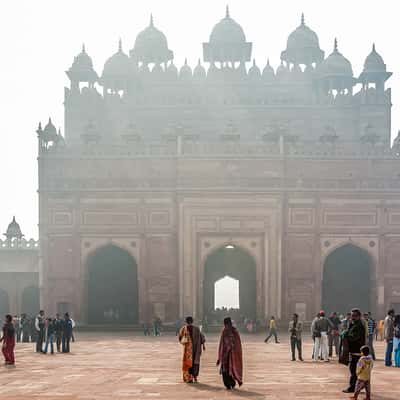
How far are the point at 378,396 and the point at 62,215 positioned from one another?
1802 centimetres

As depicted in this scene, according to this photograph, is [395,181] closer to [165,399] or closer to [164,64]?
[164,64]

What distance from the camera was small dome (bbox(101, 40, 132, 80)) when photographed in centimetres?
3139

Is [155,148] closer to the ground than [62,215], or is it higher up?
higher up

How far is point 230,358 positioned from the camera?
370 inches

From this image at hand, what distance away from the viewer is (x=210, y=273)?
101 feet

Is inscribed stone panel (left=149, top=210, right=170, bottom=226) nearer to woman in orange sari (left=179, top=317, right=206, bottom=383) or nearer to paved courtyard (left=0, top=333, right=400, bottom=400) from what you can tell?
paved courtyard (left=0, top=333, right=400, bottom=400)

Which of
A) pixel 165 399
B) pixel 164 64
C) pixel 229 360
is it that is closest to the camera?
pixel 165 399

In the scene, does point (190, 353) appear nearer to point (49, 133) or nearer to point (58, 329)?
point (58, 329)

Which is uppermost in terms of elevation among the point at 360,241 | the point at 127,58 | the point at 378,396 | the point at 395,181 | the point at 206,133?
the point at 127,58

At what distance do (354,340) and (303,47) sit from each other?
25449mm

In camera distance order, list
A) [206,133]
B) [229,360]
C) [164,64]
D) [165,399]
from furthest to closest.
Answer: [164,64] → [206,133] → [229,360] → [165,399]

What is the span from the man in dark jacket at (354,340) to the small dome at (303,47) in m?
25.1

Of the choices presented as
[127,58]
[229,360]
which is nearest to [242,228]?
[127,58]

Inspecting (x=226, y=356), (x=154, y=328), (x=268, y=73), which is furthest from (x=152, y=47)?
(x=226, y=356)
